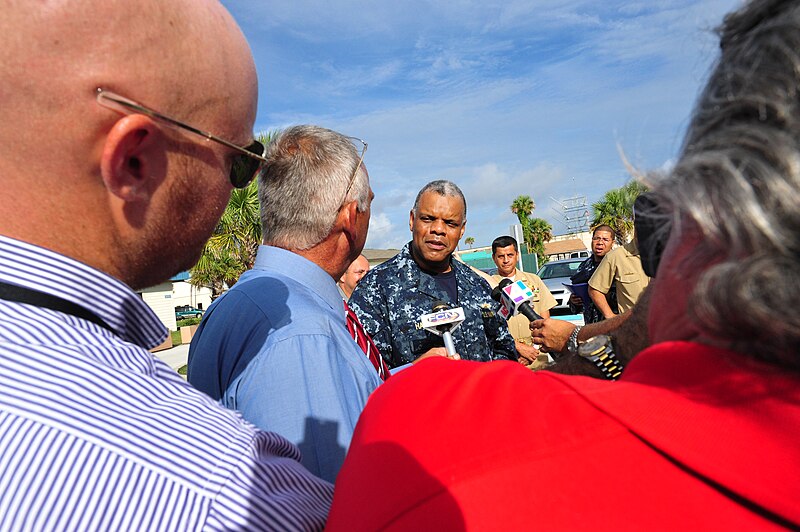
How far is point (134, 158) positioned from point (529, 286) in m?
5.76

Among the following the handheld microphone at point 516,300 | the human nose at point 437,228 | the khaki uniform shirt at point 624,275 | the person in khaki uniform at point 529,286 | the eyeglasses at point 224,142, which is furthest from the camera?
the khaki uniform shirt at point 624,275

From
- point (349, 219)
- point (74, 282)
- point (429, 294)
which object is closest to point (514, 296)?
point (429, 294)

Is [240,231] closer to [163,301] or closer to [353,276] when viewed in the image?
[353,276]

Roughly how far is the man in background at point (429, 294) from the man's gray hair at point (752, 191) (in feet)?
10.2

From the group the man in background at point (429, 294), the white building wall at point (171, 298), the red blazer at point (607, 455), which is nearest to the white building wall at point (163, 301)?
the white building wall at point (171, 298)

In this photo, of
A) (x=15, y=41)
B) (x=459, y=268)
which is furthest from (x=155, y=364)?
→ (x=459, y=268)

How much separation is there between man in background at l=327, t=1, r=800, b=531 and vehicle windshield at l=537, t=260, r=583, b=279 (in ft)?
46.0

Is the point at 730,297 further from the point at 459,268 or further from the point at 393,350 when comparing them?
the point at 459,268

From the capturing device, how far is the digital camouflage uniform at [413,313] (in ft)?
13.1

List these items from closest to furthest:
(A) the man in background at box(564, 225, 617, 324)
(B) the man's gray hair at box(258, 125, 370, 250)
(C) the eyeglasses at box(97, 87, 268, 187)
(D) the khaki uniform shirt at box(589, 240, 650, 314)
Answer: (C) the eyeglasses at box(97, 87, 268, 187), (B) the man's gray hair at box(258, 125, 370, 250), (D) the khaki uniform shirt at box(589, 240, 650, 314), (A) the man in background at box(564, 225, 617, 324)

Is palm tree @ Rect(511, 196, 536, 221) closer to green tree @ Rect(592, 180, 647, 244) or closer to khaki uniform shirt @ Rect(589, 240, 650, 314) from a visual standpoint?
green tree @ Rect(592, 180, 647, 244)

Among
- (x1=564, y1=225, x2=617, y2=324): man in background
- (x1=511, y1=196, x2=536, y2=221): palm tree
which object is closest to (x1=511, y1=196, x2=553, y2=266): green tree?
(x1=511, y1=196, x2=536, y2=221): palm tree

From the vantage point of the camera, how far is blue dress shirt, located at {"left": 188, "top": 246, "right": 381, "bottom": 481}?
1.71 meters

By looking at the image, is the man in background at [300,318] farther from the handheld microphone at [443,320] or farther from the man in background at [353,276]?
the man in background at [353,276]
